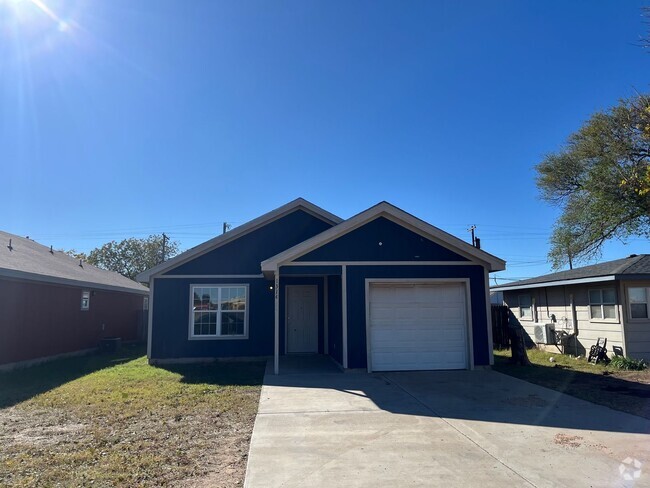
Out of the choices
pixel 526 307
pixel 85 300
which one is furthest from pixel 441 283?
pixel 85 300

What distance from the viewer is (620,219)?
52.1 ft

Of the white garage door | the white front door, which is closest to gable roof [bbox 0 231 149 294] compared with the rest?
the white front door

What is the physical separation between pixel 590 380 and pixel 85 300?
1633 cm

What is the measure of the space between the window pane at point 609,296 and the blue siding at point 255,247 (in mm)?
8758

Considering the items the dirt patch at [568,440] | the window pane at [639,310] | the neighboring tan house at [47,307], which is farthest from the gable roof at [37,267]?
the window pane at [639,310]

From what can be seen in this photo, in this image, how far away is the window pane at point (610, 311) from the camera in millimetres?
13472

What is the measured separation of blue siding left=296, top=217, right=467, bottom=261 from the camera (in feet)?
37.6

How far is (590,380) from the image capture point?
10.4m

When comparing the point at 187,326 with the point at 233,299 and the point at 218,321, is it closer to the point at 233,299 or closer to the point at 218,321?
the point at 218,321

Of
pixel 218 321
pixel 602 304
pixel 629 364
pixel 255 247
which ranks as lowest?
pixel 629 364

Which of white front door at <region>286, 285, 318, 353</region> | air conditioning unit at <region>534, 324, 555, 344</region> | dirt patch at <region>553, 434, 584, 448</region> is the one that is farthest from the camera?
air conditioning unit at <region>534, 324, 555, 344</region>

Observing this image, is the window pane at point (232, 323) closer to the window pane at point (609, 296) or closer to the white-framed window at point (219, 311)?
the white-framed window at point (219, 311)

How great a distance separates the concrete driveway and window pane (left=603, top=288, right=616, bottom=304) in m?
6.17

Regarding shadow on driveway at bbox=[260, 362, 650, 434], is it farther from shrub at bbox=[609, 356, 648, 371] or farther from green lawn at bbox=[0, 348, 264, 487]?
shrub at bbox=[609, 356, 648, 371]
